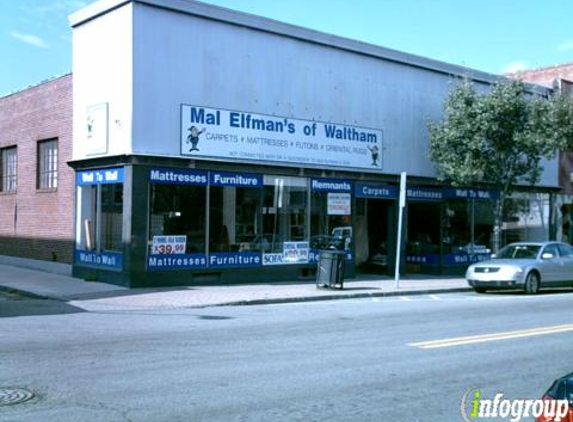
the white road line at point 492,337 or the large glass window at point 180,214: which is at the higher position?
the large glass window at point 180,214

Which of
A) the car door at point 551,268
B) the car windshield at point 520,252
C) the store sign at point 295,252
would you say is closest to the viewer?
the car door at point 551,268

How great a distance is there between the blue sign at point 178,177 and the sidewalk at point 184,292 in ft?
9.44

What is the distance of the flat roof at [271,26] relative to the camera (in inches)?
714

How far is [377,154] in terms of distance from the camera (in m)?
23.0

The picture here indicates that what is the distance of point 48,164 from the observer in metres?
22.3

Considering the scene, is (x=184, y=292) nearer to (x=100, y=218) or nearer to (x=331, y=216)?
(x=100, y=218)

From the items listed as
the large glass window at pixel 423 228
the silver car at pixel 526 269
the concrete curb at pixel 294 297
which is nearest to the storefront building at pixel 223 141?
the large glass window at pixel 423 228

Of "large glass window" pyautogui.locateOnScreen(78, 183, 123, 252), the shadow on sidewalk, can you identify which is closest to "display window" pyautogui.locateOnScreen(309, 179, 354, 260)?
"large glass window" pyautogui.locateOnScreen(78, 183, 123, 252)

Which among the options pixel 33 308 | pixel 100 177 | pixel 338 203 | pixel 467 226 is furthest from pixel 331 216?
pixel 33 308

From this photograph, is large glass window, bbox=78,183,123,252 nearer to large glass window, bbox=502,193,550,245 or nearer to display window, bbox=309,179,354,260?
display window, bbox=309,179,354,260

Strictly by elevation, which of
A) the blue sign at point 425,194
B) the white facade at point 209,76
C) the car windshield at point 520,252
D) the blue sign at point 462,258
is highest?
the white facade at point 209,76

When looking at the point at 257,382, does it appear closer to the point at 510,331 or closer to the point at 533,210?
the point at 510,331

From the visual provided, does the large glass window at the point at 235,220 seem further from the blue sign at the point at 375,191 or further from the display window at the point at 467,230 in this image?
the display window at the point at 467,230

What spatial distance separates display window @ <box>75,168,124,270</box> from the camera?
18.0 metres
